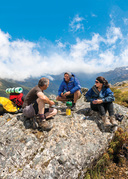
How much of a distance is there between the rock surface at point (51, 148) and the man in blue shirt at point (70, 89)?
222 cm

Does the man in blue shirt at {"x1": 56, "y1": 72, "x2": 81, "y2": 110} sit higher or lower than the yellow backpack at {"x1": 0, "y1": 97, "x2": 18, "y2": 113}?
higher

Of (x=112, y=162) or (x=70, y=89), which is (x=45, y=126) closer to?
(x=70, y=89)

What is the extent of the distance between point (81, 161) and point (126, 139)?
293 cm

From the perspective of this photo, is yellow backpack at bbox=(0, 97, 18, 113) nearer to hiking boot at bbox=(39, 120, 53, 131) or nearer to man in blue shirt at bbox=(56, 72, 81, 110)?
hiking boot at bbox=(39, 120, 53, 131)

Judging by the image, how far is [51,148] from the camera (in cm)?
472

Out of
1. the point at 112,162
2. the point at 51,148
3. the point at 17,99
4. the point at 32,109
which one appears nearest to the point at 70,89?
the point at 32,109

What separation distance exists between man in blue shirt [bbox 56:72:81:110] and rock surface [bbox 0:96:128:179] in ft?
7.30

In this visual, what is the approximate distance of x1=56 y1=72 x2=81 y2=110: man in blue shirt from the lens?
26.0 ft

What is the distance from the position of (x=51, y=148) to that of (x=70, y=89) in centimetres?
455

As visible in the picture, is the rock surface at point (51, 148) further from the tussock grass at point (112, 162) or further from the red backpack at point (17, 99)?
the red backpack at point (17, 99)

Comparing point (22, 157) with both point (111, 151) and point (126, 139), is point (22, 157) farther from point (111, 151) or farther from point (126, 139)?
point (126, 139)

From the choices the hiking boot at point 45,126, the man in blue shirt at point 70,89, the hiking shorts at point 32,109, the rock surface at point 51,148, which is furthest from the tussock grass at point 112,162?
the hiking shorts at point 32,109

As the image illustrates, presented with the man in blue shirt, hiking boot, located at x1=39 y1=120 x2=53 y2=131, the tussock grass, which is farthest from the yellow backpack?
the tussock grass

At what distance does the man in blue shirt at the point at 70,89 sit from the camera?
793cm
